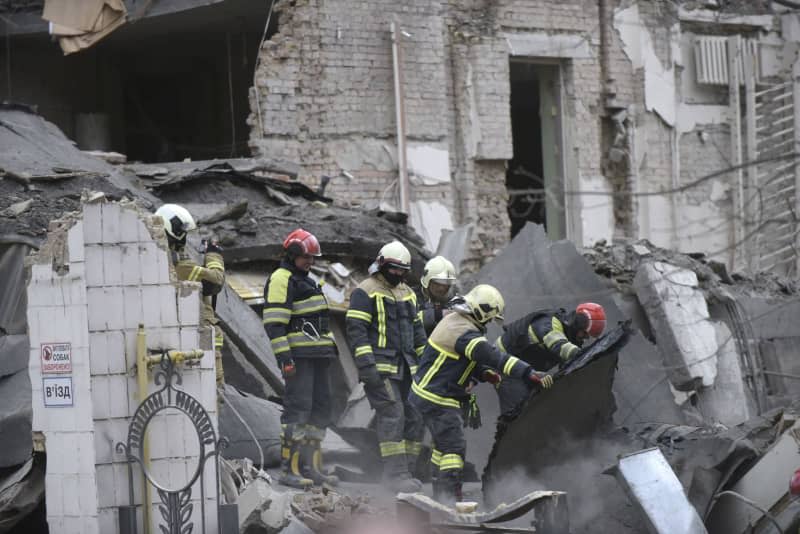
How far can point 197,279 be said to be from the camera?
974cm

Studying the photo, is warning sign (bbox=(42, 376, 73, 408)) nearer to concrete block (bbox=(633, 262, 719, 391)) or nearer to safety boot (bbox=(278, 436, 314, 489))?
safety boot (bbox=(278, 436, 314, 489))

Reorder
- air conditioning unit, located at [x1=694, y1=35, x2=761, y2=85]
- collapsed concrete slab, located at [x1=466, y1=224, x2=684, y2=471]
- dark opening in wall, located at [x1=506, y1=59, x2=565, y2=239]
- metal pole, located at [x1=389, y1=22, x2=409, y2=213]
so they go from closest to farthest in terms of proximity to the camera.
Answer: collapsed concrete slab, located at [x1=466, y1=224, x2=684, y2=471] < metal pole, located at [x1=389, y1=22, x2=409, y2=213] < dark opening in wall, located at [x1=506, y1=59, x2=565, y2=239] < air conditioning unit, located at [x1=694, y1=35, x2=761, y2=85]

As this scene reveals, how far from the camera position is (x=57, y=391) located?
7.80 meters

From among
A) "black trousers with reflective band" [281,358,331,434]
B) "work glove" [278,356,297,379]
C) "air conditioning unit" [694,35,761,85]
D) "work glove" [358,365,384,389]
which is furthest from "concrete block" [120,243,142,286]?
"air conditioning unit" [694,35,761,85]

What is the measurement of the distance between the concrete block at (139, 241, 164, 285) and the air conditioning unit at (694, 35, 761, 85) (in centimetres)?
1392

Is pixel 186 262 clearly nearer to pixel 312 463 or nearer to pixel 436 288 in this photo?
pixel 312 463

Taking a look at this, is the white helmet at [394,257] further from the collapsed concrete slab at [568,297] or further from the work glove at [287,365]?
the collapsed concrete slab at [568,297]

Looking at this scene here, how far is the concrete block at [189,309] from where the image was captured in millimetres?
7996

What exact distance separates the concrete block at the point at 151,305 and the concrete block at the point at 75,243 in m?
0.42

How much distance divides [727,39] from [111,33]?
923 cm

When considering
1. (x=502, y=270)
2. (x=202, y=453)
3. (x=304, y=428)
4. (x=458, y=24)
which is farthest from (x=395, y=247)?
(x=458, y=24)

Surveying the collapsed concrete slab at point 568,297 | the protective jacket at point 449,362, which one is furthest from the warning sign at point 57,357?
the collapsed concrete slab at point 568,297

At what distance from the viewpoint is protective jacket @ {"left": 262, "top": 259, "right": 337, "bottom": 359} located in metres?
9.89

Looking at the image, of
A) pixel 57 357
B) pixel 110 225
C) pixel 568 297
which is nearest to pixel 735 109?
pixel 568 297
